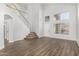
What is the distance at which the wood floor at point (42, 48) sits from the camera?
2.44 metres

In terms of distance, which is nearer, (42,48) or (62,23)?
(42,48)

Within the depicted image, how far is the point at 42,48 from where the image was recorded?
2.50 meters

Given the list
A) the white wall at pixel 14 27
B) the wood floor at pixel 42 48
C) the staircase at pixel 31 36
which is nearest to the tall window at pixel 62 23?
the wood floor at pixel 42 48

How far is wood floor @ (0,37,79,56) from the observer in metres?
2.44

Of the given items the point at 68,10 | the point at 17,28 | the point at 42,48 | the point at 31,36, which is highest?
the point at 68,10

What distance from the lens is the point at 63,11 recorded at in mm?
2572

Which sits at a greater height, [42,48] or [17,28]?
[17,28]

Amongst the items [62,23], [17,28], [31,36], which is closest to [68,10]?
[62,23]

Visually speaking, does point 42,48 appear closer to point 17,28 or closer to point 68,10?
point 17,28

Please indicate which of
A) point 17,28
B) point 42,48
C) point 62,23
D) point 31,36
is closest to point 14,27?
point 17,28

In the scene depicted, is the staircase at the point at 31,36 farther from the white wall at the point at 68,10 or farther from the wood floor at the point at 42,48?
the white wall at the point at 68,10

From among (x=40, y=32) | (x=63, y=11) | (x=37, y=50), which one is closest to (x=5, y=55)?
(x=37, y=50)

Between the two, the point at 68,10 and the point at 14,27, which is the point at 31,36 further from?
the point at 68,10

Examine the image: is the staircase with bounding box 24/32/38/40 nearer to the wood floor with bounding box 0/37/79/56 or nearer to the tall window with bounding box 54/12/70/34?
the wood floor with bounding box 0/37/79/56
